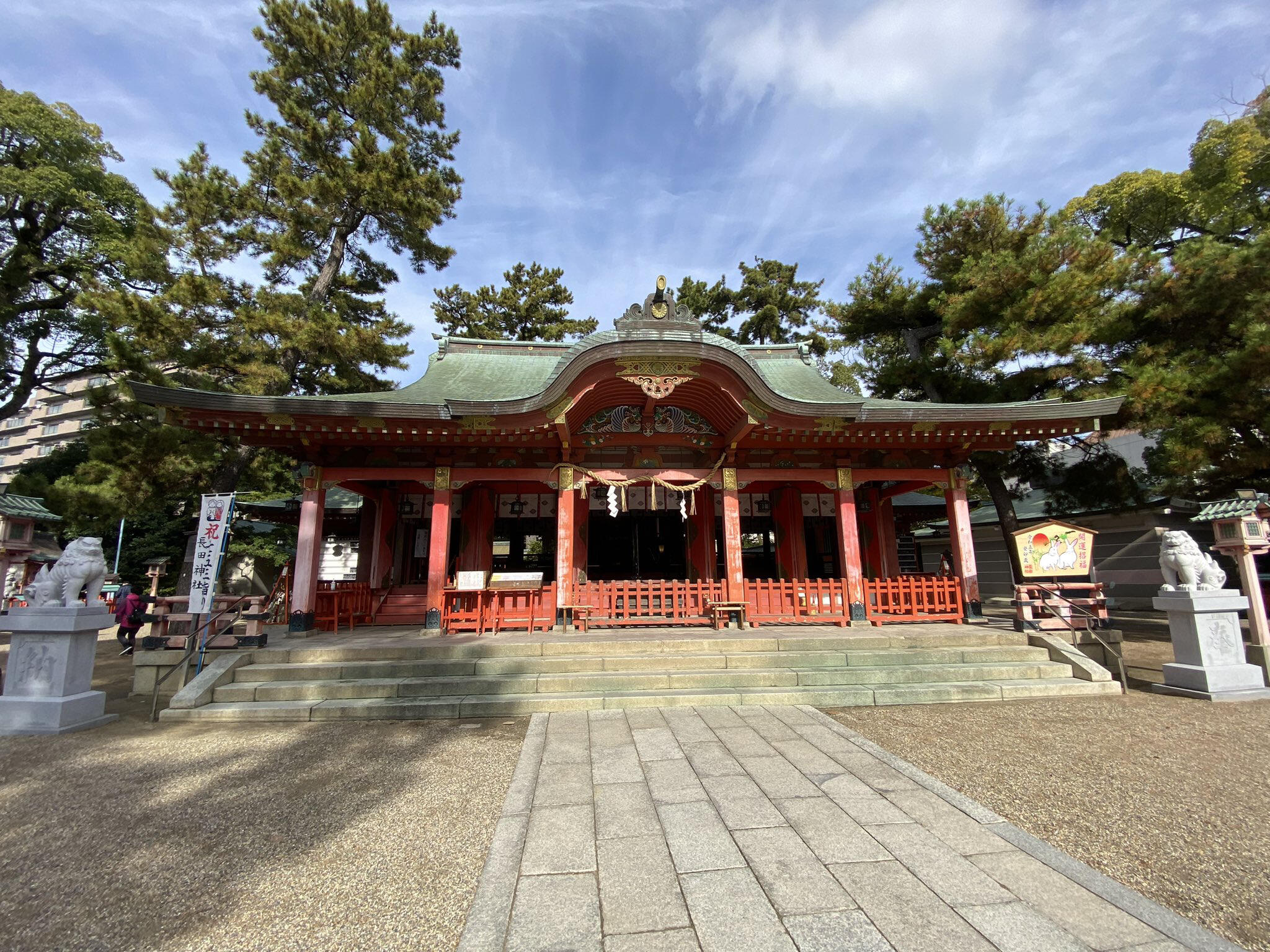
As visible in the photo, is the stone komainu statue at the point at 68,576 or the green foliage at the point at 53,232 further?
the green foliage at the point at 53,232

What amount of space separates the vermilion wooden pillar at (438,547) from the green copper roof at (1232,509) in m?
10.5

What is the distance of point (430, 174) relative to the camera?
15.2 metres

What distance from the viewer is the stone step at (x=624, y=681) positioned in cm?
609

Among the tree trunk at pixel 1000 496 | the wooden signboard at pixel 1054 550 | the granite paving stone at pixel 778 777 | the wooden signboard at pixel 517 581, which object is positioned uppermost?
the tree trunk at pixel 1000 496

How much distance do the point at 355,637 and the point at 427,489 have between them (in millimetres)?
4242

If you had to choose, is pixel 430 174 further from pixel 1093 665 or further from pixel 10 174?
pixel 1093 665

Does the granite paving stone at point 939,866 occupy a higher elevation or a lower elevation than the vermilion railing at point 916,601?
lower

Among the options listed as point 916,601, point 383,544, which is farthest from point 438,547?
point 916,601

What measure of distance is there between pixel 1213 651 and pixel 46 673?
13102mm

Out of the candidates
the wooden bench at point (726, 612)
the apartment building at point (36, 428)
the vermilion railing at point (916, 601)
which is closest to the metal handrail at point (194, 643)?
the wooden bench at point (726, 612)

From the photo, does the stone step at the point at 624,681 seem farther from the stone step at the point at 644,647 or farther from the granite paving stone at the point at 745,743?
the granite paving stone at the point at 745,743

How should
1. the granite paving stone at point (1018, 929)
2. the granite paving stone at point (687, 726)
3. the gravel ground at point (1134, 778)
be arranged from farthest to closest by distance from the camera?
the granite paving stone at point (687, 726) → the gravel ground at point (1134, 778) → the granite paving stone at point (1018, 929)

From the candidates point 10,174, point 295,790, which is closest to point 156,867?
point 295,790

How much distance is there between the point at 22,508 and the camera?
7.73m
